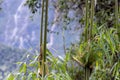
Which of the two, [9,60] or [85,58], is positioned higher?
[85,58]

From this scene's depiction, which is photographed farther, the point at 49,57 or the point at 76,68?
the point at 76,68

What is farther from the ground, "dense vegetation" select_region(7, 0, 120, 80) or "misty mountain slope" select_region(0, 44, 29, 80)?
"dense vegetation" select_region(7, 0, 120, 80)

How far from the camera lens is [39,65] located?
1272mm

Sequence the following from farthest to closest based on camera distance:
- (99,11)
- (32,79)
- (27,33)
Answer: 1. (27,33)
2. (99,11)
3. (32,79)

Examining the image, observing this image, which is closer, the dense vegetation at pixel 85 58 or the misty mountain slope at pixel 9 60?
the dense vegetation at pixel 85 58

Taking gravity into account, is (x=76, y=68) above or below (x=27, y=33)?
above

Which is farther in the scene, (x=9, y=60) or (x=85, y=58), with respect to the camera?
(x=9, y=60)

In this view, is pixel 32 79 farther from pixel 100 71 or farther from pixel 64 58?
pixel 100 71

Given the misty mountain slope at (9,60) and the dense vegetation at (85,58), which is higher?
the dense vegetation at (85,58)

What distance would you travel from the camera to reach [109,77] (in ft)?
6.42

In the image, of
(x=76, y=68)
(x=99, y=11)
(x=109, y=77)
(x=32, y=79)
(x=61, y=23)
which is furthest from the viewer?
(x=61, y=23)

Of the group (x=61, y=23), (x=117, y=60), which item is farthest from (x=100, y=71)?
(x=61, y=23)

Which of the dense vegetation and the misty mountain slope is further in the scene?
the misty mountain slope

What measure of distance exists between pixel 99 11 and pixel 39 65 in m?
2.03
